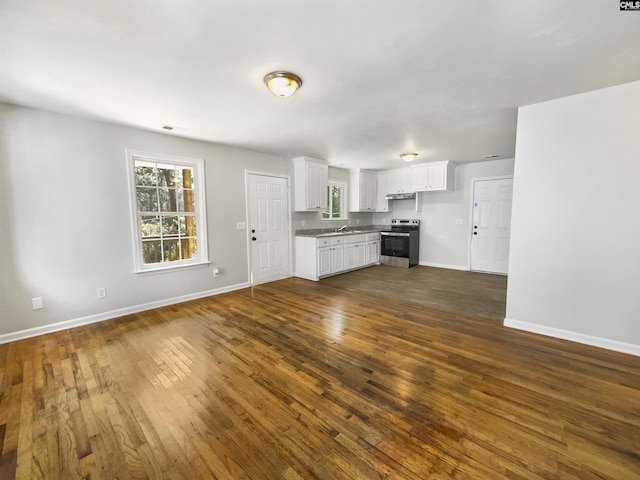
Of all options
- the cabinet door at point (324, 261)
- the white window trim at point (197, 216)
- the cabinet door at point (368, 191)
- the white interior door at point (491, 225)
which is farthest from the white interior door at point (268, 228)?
the white interior door at point (491, 225)

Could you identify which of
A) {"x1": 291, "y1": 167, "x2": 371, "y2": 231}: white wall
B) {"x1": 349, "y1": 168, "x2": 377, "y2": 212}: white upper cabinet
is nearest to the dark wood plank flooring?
{"x1": 291, "y1": 167, "x2": 371, "y2": 231}: white wall

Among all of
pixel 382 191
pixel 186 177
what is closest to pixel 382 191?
pixel 382 191

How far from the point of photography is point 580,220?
2725 millimetres

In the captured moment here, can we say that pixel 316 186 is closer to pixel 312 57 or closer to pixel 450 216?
pixel 450 216

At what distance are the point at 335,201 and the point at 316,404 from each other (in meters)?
5.58

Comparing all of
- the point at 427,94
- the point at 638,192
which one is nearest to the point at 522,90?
the point at 427,94

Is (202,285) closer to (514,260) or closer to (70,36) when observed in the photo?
(70,36)

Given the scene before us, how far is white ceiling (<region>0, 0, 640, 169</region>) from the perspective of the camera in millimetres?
1572

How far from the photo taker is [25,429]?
1.69m

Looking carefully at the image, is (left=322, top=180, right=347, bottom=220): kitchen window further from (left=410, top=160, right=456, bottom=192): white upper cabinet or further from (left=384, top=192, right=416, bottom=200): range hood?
(left=410, top=160, right=456, bottom=192): white upper cabinet

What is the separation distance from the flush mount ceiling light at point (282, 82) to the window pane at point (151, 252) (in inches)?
117

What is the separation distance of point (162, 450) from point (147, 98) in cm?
306

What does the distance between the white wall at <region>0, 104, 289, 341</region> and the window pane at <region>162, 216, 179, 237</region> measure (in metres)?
0.49

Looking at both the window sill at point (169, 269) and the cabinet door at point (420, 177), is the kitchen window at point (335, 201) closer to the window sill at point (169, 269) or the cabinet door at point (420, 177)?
the cabinet door at point (420, 177)
